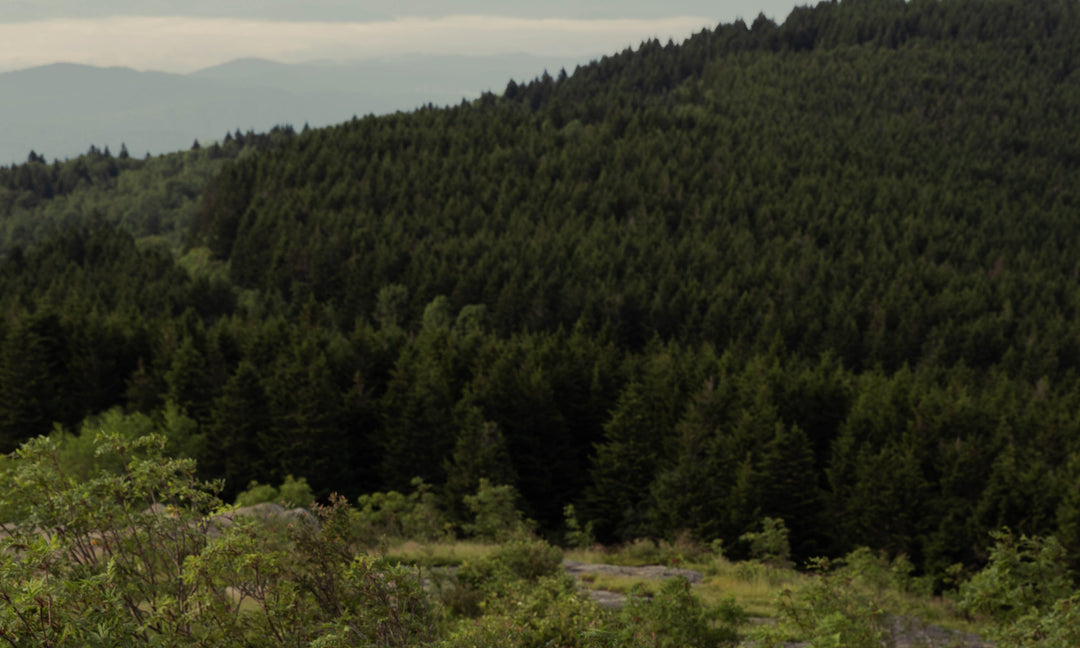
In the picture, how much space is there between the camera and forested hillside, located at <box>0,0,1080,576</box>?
156 ft

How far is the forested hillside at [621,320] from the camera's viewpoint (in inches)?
1866

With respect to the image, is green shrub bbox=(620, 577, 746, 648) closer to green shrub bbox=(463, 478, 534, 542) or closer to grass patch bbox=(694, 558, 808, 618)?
grass patch bbox=(694, 558, 808, 618)

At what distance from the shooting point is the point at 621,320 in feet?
360

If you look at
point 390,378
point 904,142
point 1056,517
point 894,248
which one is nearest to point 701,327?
point 894,248

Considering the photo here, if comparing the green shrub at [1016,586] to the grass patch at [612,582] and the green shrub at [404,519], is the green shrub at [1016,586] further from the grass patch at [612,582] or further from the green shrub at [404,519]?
the green shrub at [404,519]

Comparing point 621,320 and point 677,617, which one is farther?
point 621,320

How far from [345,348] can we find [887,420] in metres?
37.1

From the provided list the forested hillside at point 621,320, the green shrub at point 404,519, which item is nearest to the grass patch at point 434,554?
the green shrub at point 404,519

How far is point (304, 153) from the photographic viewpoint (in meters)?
164

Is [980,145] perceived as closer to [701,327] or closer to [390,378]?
[701,327]

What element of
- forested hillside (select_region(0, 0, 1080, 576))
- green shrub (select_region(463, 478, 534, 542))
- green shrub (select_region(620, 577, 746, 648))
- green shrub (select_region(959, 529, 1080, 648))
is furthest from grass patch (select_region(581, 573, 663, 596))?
forested hillside (select_region(0, 0, 1080, 576))

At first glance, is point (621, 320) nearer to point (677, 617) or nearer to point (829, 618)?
point (677, 617)

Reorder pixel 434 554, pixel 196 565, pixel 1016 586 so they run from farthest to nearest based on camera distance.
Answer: pixel 434 554 → pixel 1016 586 → pixel 196 565

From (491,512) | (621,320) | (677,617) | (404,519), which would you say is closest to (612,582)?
(677,617)
